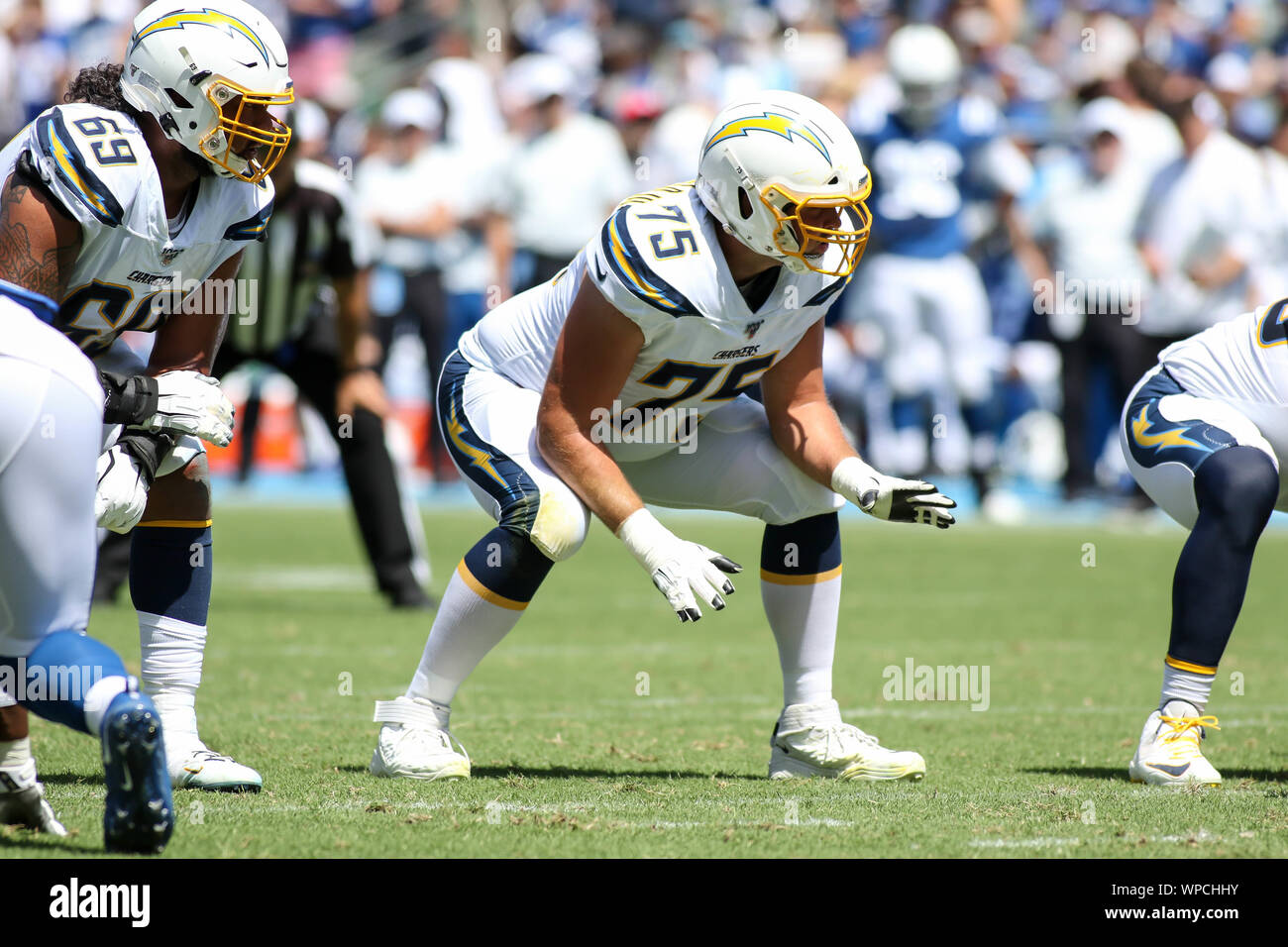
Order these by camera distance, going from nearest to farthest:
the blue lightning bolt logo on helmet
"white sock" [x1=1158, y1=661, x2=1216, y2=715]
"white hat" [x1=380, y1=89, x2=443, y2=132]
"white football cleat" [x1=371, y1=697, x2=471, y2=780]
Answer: the blue lightning bolt logo on helmet, "white football cleat" [x1=371, y1=697, x2=471, y2=780], "white sock" [x1=1158, y1=661, x2=1216, y2=715], "white hat" [x1=380, y1=89, x2=443, y2=132]

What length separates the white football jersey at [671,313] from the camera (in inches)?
167

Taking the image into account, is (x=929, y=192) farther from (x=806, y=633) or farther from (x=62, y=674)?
(x=62, y=674)

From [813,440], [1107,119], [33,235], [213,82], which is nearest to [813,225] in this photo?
[813,440]

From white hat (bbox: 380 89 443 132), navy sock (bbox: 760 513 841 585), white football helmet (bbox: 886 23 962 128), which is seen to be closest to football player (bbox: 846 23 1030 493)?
white football helmet (bbox: 886 23 962 128)

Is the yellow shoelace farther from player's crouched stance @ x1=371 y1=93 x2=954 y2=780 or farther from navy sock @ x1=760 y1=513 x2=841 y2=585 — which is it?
navy sock @ x1=760 y1=513 x2=841 y2=585

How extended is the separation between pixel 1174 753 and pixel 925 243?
29.7ft

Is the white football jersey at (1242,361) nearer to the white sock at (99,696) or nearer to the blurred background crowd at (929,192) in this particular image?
the white sock at (99,696)

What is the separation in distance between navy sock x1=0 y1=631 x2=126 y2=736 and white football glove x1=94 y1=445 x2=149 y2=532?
2.73 ft

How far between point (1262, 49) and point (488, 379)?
14.8 metres

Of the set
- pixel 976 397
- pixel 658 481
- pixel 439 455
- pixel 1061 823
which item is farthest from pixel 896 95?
pixel 1061 823

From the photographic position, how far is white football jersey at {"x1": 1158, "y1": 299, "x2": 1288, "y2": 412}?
455 centimetres

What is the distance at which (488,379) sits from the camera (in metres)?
4.69

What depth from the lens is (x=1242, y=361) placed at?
4633mm

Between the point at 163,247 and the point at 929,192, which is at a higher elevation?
the point at 929,192
